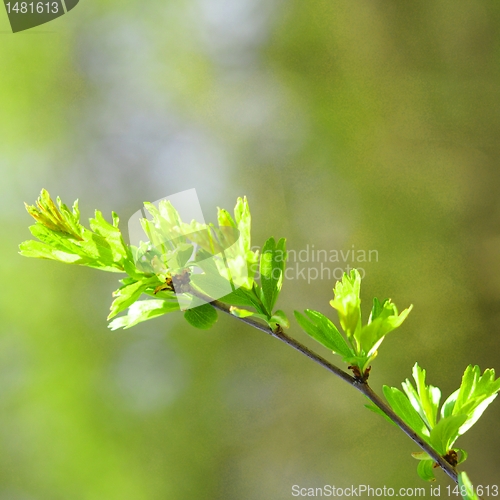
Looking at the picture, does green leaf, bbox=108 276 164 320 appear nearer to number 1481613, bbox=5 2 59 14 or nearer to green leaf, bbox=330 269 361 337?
green leaf, bbox=330 269 361 337

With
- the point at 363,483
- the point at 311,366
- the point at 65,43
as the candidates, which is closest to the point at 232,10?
the point at 65,43

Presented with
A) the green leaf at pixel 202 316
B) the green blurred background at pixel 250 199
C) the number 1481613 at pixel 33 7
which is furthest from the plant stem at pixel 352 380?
the number 1481613 at pixel 33 7

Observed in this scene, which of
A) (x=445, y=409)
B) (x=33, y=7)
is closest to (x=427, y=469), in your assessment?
(x=445, y=409)

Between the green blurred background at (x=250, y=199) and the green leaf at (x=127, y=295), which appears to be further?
the green blurred background at (x=250, y=199)
